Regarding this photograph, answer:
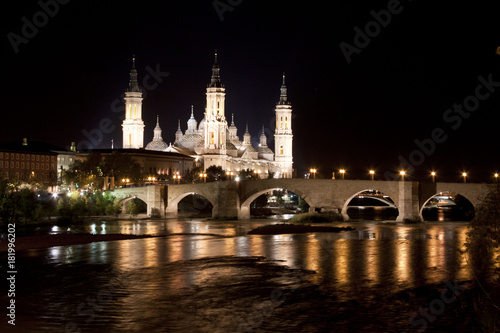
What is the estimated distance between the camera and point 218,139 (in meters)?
113

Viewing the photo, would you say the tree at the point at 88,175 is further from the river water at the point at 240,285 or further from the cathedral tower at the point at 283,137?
the cathedral tower at the point at 283,137

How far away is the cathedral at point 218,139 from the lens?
110 m

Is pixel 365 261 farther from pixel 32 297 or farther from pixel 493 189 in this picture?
pixel 32 297

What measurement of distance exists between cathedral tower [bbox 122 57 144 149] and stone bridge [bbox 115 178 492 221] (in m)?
52.4

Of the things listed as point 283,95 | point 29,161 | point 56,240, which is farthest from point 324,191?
point 283,95

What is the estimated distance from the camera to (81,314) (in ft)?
60.3

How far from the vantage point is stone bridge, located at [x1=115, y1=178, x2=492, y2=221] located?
4812 cm

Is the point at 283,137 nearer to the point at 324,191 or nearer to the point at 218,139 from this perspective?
the point at 218,139

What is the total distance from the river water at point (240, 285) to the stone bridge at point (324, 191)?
12507 millimetres

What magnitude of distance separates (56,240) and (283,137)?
95.7 metres

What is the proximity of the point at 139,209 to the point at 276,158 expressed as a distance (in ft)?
217

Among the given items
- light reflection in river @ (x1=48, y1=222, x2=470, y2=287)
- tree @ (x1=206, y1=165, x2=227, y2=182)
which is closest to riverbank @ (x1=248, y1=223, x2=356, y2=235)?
light reflection in river @ (x1=48, y1=222, x2=470, y2=287)

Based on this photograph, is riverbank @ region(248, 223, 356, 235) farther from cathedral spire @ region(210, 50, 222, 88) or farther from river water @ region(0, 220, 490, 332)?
cathedral spire @ region(210, 50, 222, 88)

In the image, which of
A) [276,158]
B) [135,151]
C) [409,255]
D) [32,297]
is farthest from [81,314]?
[276,158]
